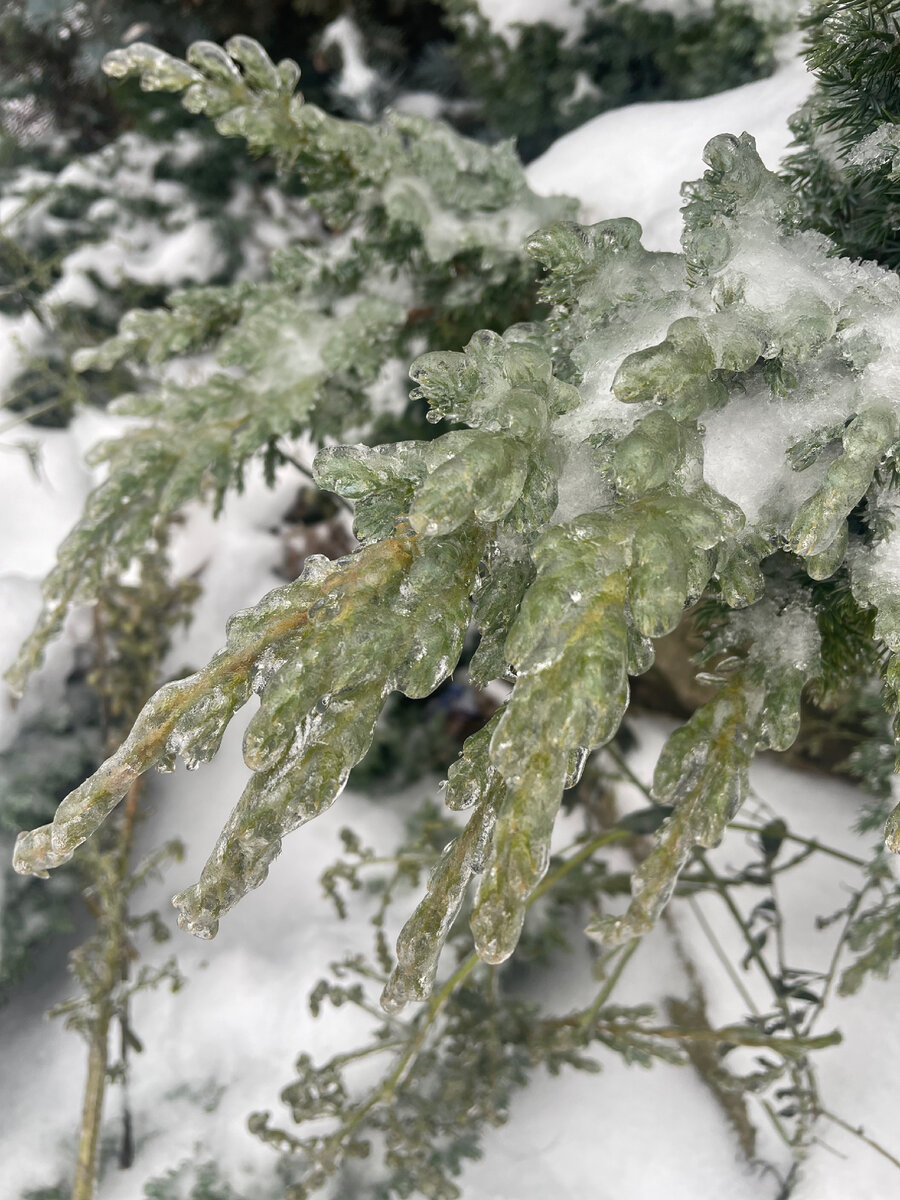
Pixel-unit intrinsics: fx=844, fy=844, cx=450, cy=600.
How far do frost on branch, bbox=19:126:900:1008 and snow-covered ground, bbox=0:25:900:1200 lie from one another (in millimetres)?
344

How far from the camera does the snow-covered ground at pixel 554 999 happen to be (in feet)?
3.41

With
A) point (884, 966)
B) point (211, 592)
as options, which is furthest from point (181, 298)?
point (884, 966)

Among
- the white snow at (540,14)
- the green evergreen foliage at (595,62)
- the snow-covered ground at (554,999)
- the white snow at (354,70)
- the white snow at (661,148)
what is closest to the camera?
the white snow at (661,148)

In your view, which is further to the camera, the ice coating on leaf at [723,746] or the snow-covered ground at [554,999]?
the snow-covered ground at [554,999]

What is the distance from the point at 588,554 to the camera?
466mm

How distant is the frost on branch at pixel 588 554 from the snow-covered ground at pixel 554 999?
13.5 inches

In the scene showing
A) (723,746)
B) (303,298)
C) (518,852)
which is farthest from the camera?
(303,298)

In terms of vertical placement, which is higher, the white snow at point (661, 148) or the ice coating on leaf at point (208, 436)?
the white snow at point (661, 148)

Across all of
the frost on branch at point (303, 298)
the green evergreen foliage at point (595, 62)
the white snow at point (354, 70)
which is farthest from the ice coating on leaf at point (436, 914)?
the white snow at point (354, 70)

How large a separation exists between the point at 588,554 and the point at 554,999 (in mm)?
1093

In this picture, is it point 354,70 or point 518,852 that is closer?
point 518,852

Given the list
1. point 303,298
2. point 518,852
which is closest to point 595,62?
point 303,298

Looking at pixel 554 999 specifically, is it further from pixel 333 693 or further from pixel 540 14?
pixel 540 14

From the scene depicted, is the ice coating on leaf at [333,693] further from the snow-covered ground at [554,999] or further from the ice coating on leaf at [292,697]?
the snow-covered ground at [554,999]
